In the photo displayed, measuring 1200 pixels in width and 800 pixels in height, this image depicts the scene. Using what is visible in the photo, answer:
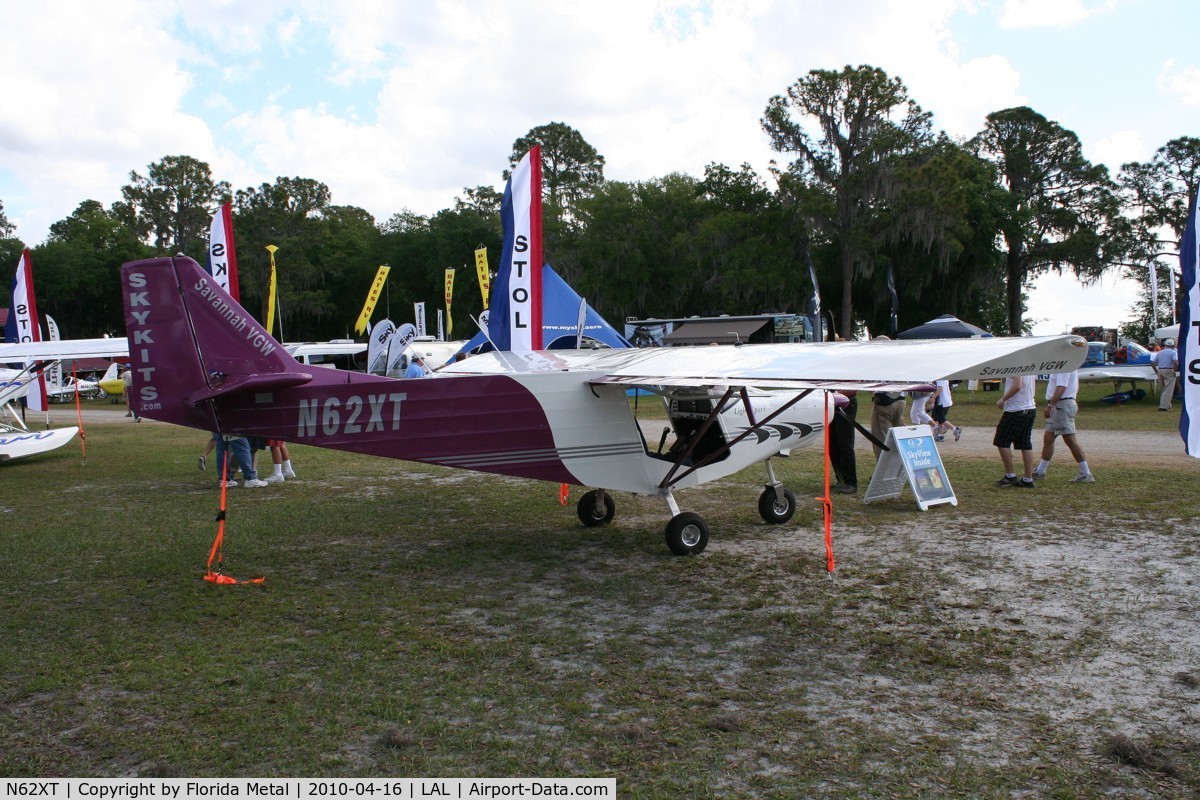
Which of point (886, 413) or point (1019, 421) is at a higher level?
point (886, 413)

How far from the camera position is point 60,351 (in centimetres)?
1191

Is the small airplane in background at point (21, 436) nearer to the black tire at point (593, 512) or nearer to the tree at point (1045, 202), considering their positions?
the black tire at point (593, 512)

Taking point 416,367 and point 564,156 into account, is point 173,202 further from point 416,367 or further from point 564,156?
point 416,367

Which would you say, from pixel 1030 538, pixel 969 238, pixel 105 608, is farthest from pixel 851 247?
pixel 105 608

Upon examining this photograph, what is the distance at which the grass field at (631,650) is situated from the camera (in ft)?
11.7

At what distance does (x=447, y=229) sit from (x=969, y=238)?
3600 centimetres

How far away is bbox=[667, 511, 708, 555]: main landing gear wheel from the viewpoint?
710 centimetres

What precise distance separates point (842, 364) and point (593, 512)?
3391 millimetres

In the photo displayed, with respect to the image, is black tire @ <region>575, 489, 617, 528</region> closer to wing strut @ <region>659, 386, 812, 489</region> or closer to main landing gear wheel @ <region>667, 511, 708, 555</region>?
wing strut @ <region>659, 386, 812, 489</region>

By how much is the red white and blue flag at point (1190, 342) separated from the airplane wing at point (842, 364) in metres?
0.94

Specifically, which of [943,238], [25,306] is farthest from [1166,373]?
[25,306]

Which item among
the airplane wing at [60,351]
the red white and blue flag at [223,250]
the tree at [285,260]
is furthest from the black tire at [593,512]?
the tree at [285,260]

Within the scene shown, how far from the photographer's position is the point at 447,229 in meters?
59.7
